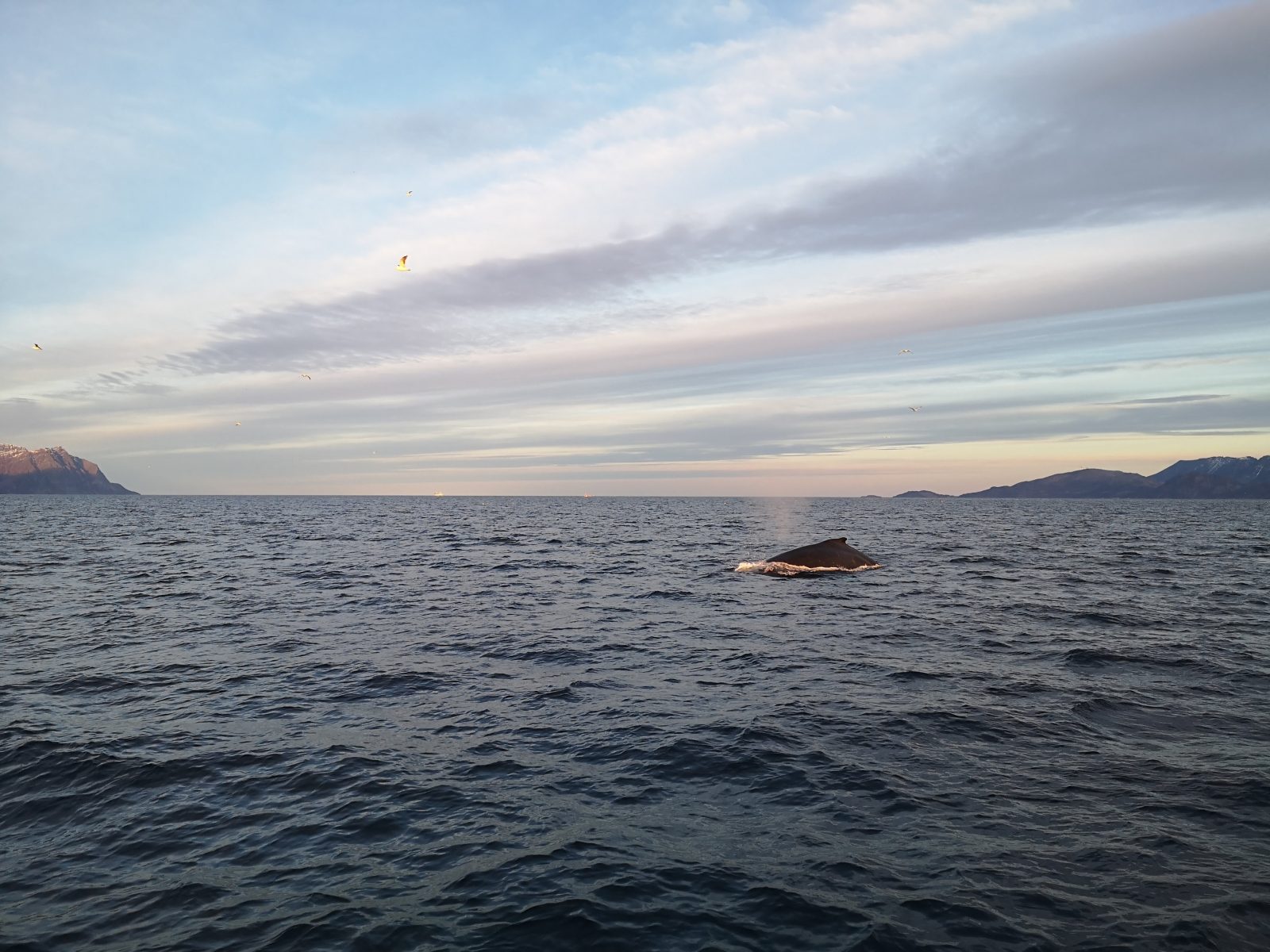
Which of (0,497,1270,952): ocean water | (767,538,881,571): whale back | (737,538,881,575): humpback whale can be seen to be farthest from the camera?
(767,538,881,571): whale back

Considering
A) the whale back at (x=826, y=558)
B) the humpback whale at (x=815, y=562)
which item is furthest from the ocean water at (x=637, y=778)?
the whale back at (x=826, y=558)

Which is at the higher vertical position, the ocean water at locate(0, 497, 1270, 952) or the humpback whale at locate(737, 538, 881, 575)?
the humpback whale at locate(737, 538, 881, 575)

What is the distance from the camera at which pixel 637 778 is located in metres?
12.8

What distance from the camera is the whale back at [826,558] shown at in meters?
42.9

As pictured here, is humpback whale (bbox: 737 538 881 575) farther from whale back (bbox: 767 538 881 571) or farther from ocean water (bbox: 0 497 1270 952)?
ocean water (bbox: 0 497 1270 952)

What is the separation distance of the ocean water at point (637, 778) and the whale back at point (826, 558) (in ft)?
42.8

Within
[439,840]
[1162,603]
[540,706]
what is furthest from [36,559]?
[1162,603]

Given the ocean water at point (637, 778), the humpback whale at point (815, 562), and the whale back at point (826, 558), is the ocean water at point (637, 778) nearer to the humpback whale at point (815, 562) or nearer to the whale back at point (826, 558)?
the humpback whale at point (815, 562)

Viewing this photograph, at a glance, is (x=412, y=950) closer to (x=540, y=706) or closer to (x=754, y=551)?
(x=540, y=706)

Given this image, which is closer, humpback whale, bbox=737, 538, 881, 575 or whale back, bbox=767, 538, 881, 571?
humpback whale, bbox=737, 538, 881, 575

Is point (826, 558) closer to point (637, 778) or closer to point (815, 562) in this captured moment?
point (815, 562)

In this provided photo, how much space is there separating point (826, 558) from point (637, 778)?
32.5 metres

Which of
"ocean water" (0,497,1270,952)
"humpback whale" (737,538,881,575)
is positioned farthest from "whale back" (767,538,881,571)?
"ocean water" (0,497,1270,952)

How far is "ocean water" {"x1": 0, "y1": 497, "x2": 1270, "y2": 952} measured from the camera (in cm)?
867
